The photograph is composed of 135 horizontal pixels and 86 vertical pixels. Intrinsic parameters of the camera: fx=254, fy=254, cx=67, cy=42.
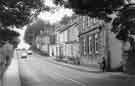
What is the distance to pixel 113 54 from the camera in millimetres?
28797

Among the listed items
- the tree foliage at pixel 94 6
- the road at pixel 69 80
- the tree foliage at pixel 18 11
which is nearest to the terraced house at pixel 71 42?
the road at pixel 69 80

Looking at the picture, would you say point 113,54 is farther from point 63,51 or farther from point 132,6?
point 63,51

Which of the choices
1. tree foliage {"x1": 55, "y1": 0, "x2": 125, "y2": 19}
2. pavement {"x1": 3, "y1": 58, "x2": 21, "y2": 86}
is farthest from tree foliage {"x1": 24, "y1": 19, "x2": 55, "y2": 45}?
tree foliage {"x1": 55, "y1": 0, "x2": 125, "y2": 19}

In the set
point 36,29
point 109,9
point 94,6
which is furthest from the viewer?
point 36,29

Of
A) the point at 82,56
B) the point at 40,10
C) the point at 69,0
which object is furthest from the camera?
the point at 82,56

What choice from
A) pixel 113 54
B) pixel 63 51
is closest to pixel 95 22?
pixel 113 54

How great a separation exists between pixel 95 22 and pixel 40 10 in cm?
1821

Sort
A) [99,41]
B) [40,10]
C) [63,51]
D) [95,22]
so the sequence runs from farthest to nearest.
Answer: [63,51] → [95,22] → [99,41] → [40,10]

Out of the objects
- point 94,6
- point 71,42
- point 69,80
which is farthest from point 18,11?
point 71,42

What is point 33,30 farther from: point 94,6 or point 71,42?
point 94,6

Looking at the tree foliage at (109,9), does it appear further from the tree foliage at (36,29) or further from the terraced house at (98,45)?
the tree foliage at (36,29)

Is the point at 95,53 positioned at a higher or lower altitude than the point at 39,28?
lower

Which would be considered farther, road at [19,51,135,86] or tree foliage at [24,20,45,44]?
tree foliage at [24,20,45,44]

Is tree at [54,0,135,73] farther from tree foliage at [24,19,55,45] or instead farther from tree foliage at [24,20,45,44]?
tree foliage at [24,20,45,44]
